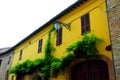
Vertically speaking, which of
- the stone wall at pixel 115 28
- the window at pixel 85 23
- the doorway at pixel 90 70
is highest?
the window at pixel 85 23

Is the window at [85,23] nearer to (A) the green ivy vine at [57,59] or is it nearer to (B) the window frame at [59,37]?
(A) the green ivy vine at [57,59]

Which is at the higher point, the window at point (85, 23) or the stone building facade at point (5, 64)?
the window at point (85, 23)

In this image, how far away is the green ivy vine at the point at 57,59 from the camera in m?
9.52

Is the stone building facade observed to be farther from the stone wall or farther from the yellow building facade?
the stone wall

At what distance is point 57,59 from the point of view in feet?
40.1

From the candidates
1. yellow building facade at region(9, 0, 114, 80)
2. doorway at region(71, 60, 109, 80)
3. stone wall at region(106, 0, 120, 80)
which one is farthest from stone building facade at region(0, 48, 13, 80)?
stone wall at region(106, 0, 120, 80)

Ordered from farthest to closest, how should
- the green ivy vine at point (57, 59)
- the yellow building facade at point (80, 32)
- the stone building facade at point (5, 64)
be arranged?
1. the stone building facade at point (5, 64)
2. the green ivy vine at point (57, 59)
3. the yellow building facade at point (80, 32)

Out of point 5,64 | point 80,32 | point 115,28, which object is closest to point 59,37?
point 80,32

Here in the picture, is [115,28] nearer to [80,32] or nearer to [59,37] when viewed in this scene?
[80,32]

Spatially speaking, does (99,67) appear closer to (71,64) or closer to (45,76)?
(71,64)

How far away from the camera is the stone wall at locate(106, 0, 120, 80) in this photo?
636cm

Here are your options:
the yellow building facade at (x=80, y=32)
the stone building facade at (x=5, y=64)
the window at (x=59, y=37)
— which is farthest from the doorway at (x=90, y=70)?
the stone building facade at (x=5, y=64)

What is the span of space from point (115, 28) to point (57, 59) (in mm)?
6279

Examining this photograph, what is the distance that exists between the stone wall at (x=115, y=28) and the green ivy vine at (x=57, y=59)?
255 centimetres
